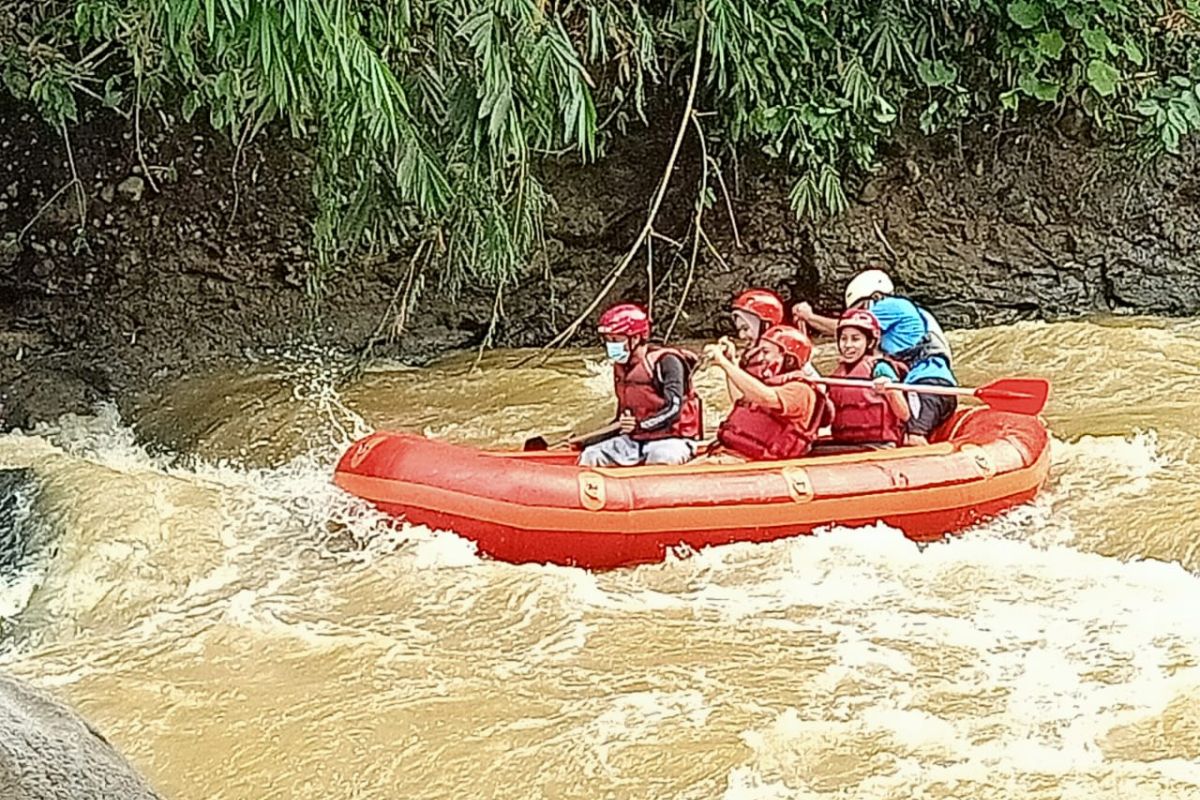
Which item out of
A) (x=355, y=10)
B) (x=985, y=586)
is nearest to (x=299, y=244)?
(x=355, y=10)

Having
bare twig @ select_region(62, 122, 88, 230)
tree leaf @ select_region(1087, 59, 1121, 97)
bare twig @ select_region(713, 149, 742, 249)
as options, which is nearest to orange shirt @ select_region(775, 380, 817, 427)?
bare twig @ select_region(713, 149, 742, 249)

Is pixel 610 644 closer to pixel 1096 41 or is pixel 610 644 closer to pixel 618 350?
pixel 618 350

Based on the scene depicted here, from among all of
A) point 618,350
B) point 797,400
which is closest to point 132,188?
point 618,350

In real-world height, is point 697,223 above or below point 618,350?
above

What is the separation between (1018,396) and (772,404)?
977 mm

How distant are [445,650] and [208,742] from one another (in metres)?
0.68

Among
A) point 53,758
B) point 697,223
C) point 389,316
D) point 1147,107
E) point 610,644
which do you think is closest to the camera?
point 53,758

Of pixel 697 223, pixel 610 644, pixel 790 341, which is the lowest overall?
pixel 610 644

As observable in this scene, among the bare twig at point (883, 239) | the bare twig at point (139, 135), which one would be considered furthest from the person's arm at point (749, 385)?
the bare twig at point (139, 135)

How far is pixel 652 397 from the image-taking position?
4.69 metres

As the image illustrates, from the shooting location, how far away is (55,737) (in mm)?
1261

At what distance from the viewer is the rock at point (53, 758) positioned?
1.17 meters

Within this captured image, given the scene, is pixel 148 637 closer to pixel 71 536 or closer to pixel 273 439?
pixel 71 536

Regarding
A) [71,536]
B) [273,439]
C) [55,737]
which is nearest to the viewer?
[55,737]
